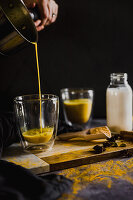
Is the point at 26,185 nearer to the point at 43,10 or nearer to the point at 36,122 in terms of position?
the point at 36,122

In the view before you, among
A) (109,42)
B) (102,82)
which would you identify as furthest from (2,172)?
(109,42)

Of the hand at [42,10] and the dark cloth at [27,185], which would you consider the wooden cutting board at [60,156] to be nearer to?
the dark cloth at [27,185]

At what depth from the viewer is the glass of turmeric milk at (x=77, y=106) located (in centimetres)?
151

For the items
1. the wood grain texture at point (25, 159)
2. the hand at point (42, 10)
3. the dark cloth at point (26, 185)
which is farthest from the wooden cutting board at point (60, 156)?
the hand at point (42, 10)

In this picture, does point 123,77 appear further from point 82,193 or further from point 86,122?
point 82,193

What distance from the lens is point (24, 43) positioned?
1010 mm

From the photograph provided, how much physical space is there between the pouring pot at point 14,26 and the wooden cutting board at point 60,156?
418 millimetres

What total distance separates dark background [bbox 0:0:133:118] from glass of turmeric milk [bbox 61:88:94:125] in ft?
0.71

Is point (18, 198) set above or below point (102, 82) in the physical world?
below

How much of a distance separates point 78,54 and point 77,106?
46 cm

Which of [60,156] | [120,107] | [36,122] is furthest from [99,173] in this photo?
[120,107]

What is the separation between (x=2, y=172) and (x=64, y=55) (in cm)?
110

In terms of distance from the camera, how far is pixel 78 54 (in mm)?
1798

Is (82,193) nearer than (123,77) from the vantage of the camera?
Yes
